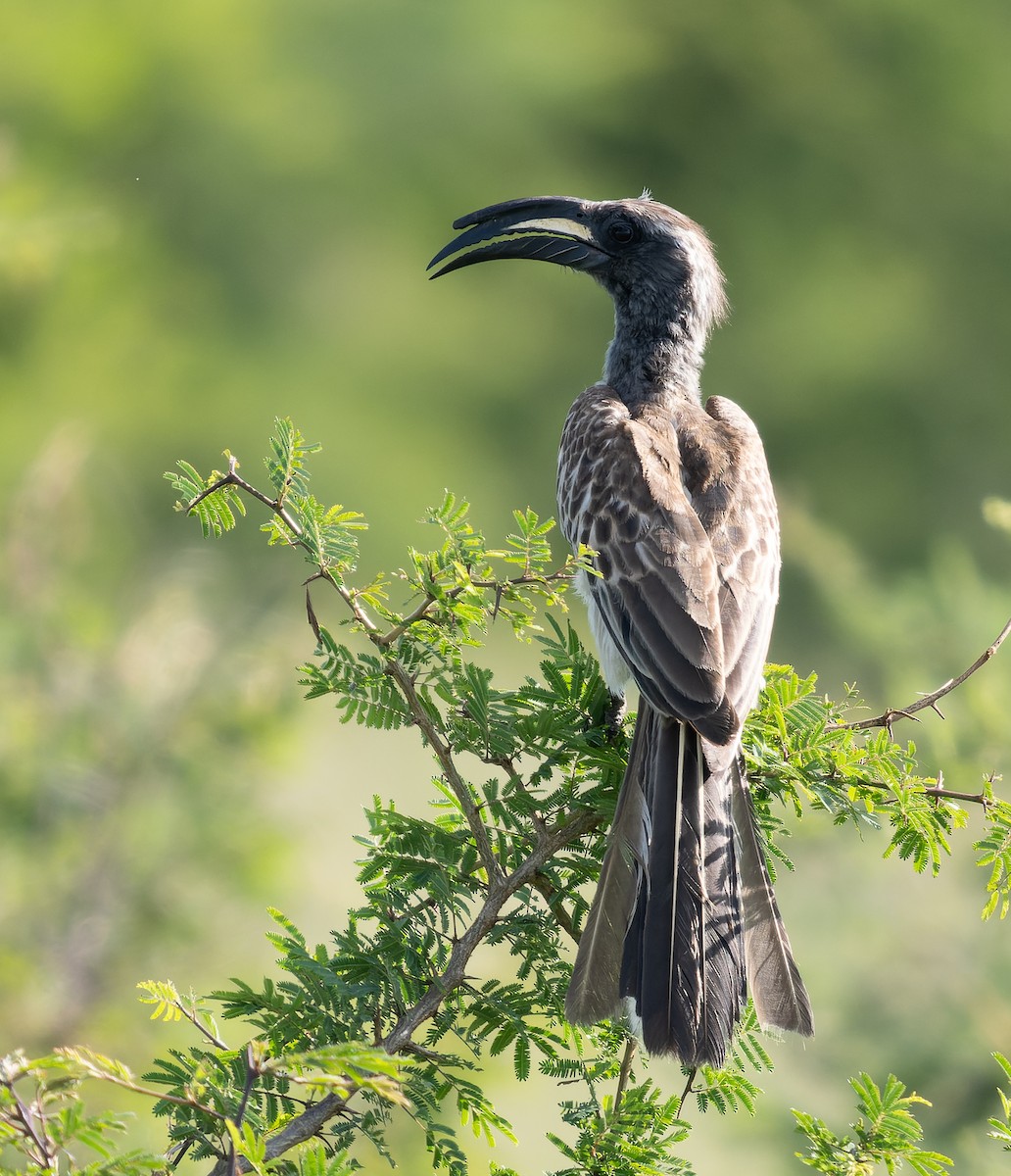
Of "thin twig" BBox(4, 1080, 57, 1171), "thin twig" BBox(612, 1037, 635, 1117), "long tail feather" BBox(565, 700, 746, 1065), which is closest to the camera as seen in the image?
"thin twig" BBox(4, 1080, 57, 1171)

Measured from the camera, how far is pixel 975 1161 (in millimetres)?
2449

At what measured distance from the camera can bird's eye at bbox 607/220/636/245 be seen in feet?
9.25

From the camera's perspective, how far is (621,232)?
283cm

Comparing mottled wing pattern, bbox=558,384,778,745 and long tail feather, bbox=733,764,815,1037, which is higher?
mottled wing pattern, bbox=558,384,778,745

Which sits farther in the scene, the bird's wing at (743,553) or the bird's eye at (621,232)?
the bird's eye at (621,232)

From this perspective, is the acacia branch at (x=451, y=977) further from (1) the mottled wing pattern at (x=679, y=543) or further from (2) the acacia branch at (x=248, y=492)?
(2) the acacia branch at (x=248, y=492)

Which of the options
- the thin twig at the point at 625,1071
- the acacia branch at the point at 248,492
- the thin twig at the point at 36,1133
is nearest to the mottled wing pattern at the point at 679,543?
the thin twig at the point at 625,1071

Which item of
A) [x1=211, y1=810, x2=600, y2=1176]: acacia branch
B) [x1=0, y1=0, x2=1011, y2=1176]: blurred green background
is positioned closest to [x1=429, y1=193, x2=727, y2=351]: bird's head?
[x1=211, y1=810, x2=600, y2=1176]: acacia branch

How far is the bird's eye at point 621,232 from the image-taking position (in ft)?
9.25

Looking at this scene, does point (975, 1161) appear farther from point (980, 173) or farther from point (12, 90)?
point (980, 173)

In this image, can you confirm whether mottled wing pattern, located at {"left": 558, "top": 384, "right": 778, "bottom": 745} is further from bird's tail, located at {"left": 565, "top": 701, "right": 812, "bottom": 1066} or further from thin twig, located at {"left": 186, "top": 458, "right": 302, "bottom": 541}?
thin twig, located at {"left": 186, "top": 458, "right": 302, "bottom": 541}

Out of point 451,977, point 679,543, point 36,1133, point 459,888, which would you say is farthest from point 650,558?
point 36,1133

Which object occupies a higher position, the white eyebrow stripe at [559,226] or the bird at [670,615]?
the white eyebrow stripe at [559,226]

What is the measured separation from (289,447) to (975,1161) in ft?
6.15
